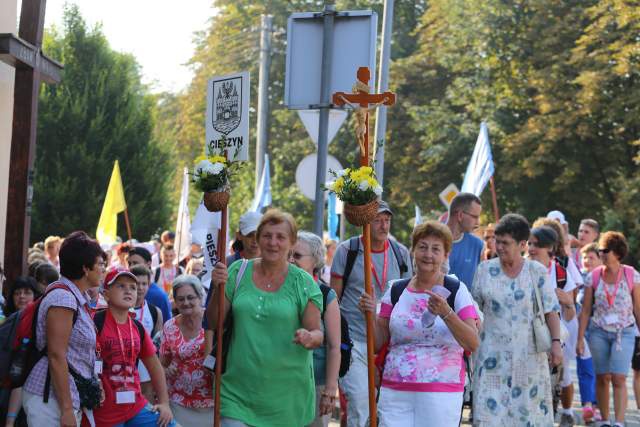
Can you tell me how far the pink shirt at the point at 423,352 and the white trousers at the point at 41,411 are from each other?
190cm

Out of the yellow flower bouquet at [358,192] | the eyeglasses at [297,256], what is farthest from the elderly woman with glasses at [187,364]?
the yellow flower bouquet at [358,192]

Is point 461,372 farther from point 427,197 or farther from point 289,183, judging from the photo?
point 289,183

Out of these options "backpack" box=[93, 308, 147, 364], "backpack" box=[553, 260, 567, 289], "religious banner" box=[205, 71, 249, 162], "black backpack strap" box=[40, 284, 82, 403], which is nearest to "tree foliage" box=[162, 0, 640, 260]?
"backpack" box=[553, 260, 567, 289]

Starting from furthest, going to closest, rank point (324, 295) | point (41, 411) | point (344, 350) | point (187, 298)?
point (187, 298), point (344, 350), point (324, 295), point (41, 411)

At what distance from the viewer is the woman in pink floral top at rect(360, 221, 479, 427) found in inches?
283

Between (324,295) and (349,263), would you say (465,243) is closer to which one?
(349,263)

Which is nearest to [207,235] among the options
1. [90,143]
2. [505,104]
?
[505,104]

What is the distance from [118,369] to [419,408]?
1746mm

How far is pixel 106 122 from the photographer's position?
140 feet

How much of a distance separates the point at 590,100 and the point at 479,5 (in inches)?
255

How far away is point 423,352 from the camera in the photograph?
23.9 ft

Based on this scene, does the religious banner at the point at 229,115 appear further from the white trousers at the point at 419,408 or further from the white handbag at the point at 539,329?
the white handbag at the point at 539,329

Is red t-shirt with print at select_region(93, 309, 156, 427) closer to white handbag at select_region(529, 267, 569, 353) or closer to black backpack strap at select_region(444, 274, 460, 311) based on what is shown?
black backpack strap at select_region(444, 274, 460, 311)

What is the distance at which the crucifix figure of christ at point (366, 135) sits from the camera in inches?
284
